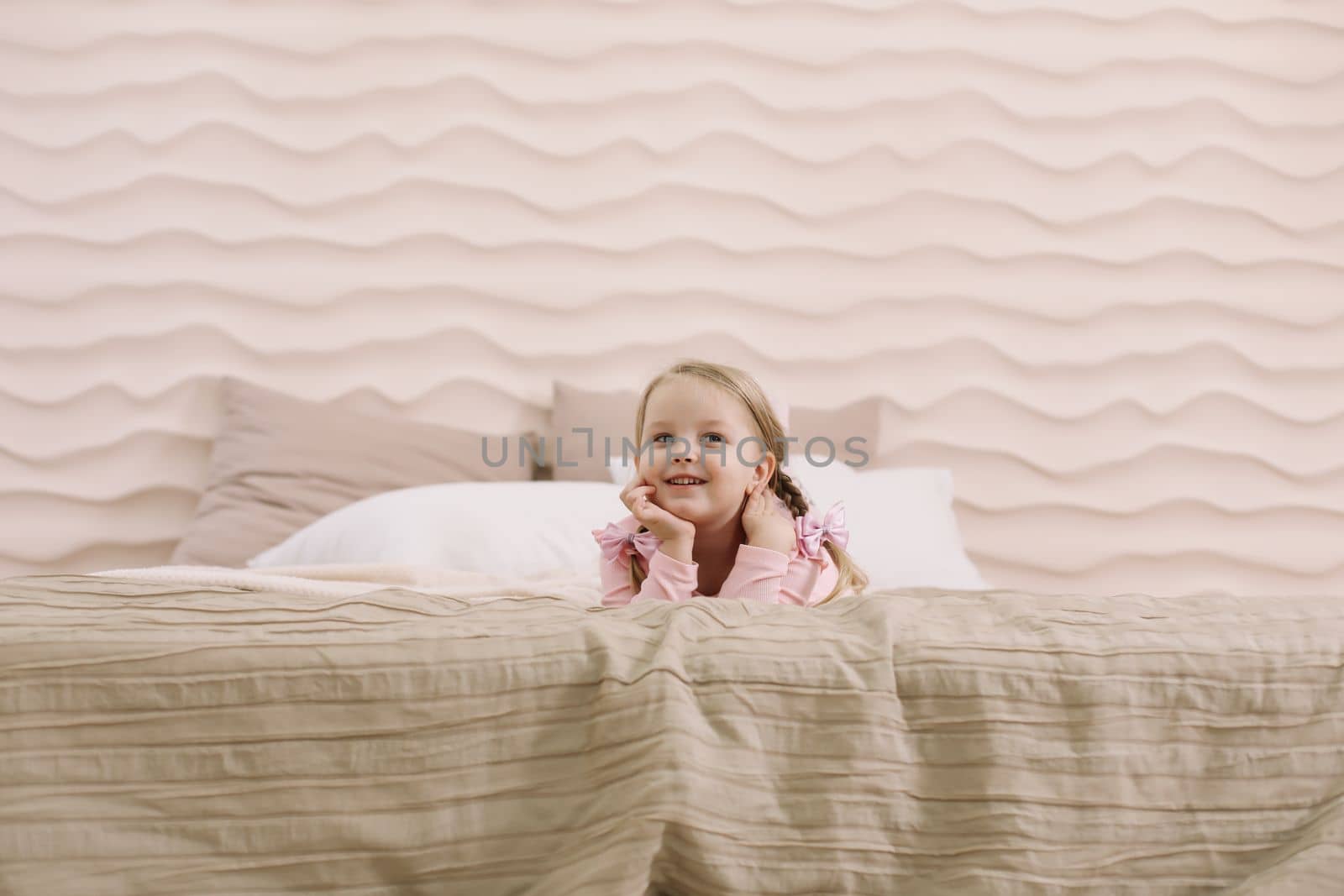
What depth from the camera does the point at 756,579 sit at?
1132mm

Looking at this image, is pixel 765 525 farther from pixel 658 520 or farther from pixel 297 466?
pixel 297 466

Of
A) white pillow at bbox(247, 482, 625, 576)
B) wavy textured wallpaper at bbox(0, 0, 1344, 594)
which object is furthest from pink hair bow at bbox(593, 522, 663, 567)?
wavy textured wallpaper at bbox(0, 0, 1344, 594)

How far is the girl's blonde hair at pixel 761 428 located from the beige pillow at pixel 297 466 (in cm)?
92

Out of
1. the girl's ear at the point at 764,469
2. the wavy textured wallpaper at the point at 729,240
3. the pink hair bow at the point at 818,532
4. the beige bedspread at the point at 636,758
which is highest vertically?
the wavy textured wallpaper at the point at 729,240

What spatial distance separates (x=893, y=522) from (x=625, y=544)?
730 mm

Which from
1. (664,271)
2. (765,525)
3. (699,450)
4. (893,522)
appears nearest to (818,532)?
(765,525)

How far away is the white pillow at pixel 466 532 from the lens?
1.55 metres

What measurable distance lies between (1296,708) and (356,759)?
0.69 meters

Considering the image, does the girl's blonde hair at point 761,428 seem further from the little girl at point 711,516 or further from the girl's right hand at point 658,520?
the girl's right hand at point 658,520

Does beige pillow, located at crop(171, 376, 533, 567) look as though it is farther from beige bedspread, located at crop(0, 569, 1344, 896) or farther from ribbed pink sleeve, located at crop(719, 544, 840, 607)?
beige bedspread, located at crop(0, 569, 1344, 896)

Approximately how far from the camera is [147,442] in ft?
7.16

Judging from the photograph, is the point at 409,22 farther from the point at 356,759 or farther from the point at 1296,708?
the point at 1296,708

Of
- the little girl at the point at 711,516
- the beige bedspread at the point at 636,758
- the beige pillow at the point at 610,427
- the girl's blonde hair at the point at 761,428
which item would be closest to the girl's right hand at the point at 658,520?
the little girl at the point at 711,516

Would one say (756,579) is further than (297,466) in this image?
No
